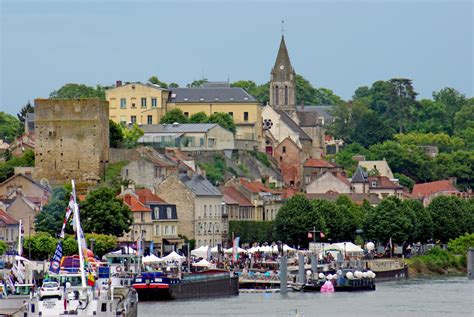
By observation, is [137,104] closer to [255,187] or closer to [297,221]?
[255,187]

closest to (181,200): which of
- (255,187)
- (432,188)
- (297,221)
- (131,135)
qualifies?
(297,221)

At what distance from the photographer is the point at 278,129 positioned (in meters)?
196

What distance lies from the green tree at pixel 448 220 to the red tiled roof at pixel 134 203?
95.8 feet

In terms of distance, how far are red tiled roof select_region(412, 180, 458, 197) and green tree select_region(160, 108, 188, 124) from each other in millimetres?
24015

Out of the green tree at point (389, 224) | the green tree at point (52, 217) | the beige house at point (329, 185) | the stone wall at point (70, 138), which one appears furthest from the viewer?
the beige house at point (329, 185)

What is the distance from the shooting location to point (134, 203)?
5384 inches

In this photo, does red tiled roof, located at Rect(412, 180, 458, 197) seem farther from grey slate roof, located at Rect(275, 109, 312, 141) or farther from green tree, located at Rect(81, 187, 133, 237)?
green tree, located at Rect(81, 187, 133, 237)

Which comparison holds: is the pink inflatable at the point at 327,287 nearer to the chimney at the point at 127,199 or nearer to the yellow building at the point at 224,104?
the chimney at the point at 127,199

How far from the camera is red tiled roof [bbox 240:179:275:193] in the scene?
159500mm

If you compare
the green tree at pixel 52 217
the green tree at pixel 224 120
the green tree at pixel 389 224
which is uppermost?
the green tree at pixel 224 120

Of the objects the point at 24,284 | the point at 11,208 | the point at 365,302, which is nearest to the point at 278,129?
the point at 11,208

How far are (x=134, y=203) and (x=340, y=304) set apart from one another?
3429 centimetres

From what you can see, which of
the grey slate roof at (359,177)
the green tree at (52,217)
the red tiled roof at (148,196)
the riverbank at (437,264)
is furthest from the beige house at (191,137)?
→ the green tree at (52,217)

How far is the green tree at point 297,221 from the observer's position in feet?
471
